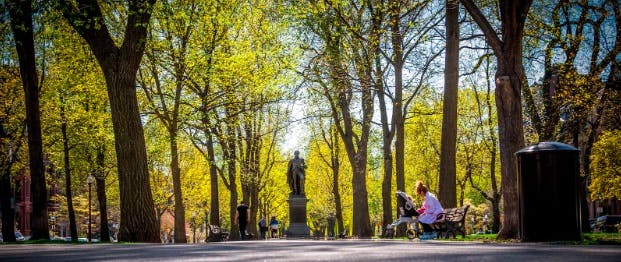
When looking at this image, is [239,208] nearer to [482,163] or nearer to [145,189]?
[145,189]

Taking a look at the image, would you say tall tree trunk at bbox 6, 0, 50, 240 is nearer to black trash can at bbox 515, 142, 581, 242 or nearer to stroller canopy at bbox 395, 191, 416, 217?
stroller canopy at bbox 395, 191, 416, 217

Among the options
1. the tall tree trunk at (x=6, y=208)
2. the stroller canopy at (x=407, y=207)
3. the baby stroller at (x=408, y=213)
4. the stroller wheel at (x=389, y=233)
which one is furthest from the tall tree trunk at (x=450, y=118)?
the tall tree trunk at (x=6, y=208)

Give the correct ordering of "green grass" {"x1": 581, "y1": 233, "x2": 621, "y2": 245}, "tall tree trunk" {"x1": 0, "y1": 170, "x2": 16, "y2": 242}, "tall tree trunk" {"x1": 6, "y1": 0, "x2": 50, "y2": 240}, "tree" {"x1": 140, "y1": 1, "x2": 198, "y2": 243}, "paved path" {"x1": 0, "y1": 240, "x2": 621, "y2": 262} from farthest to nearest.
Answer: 1. "tall tree trunk" {"x1": 0, "y1": 170, "x2": 16, "y2": 242}
2. "tree" {"x1": 140, "y1": 1, "x2": 198, "y2": 243}
3. "tall tree trunk" {"x1": 6, "y1": 0, "x2": 50, "y2": 240}
4. "green grass" {"x1": 581, "y1": 233, "x2": 621, "y2": 245}
5. "paved path" {"x1": 0, "y1": 240, "x2": 621, "y2": 262}

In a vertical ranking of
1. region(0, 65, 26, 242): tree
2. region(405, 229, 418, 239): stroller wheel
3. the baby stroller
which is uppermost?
region(0, 65, 26, 242): tree

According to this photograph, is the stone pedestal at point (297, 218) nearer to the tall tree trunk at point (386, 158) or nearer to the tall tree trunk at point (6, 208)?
the tall tree trunk at point (386, 158)

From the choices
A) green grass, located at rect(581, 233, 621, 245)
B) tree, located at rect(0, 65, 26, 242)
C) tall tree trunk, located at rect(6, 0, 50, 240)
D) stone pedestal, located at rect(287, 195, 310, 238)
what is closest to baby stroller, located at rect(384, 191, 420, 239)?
green grass, located at rect(581, 233, 621, 245)

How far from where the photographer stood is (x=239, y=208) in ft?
113

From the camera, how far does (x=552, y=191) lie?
1244cm

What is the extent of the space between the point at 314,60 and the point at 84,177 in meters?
22.6

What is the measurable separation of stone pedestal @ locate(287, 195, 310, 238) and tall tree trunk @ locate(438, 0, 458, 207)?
11984mm

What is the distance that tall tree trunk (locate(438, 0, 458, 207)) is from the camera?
21.4m

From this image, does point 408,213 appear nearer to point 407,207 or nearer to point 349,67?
point 407,207

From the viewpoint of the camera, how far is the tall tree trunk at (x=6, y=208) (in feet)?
103

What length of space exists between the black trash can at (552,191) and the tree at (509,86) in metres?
2.54
